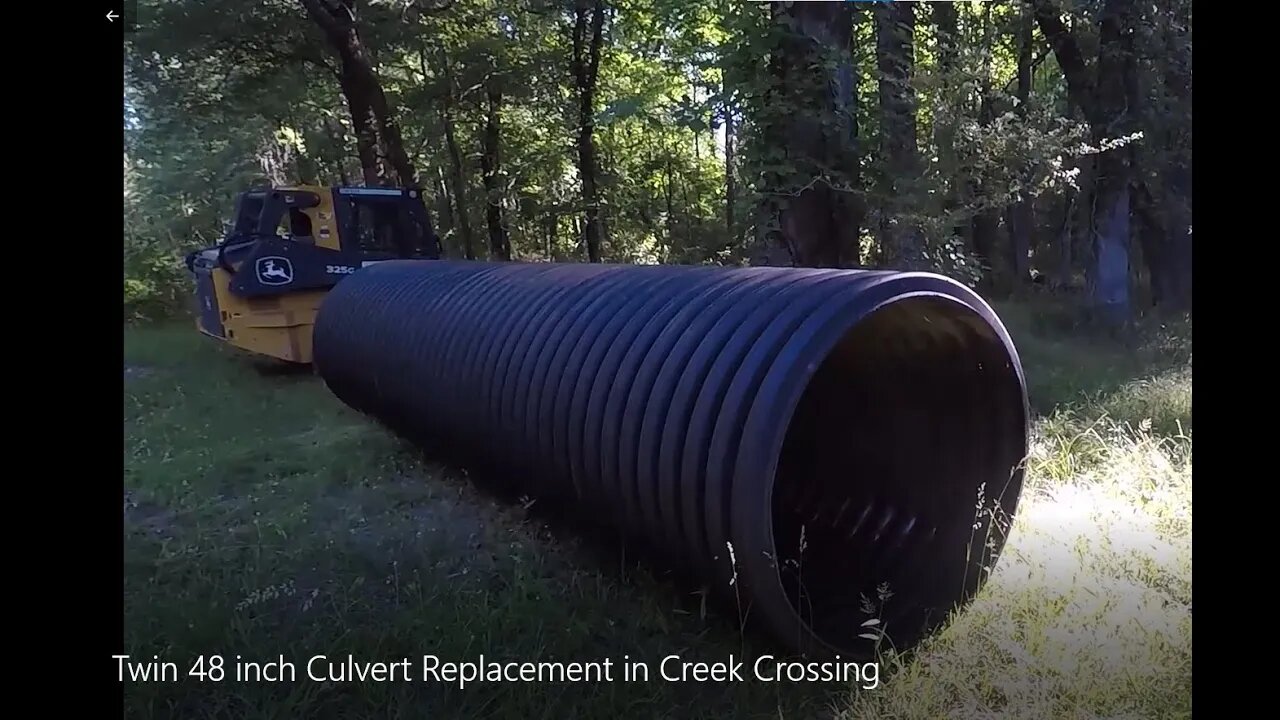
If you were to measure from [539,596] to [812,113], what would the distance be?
524 centimetres

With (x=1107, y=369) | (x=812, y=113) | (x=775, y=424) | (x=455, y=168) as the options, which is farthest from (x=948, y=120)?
(x=455, y=168)

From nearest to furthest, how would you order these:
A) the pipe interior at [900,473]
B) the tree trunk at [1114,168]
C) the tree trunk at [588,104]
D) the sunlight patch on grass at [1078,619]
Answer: the sunlight patch on grass at [1078,619] → the pipe interior at [900,473] → the tree trunk at [1114,168] → the tree trunk at [588,104]

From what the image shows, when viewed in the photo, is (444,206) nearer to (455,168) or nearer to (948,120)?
(455,168)

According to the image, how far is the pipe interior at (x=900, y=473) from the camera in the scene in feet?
10.3

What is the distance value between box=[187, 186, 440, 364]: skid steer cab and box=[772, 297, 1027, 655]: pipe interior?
646 cm

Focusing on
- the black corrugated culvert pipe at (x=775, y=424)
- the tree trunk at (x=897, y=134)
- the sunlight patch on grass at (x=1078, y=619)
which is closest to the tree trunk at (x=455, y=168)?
the tree trunk at (x=897, y=134)

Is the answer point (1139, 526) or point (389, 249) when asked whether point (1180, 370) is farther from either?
point (389, 249)

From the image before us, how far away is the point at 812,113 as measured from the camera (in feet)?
24.4

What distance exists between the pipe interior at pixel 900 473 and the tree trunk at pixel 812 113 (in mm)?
4181

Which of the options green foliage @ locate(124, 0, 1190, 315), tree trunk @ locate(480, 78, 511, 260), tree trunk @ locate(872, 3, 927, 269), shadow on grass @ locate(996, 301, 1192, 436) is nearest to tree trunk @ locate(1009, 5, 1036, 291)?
green foliage @ locate(124, 0, 1190, 315)

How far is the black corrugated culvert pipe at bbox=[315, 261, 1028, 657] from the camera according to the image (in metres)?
2.56

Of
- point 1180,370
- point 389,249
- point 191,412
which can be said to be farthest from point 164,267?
point 1180,370

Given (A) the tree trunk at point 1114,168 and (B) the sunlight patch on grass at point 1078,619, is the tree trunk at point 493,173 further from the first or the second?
(B) the sunlight patch on grass at point 1078,619
